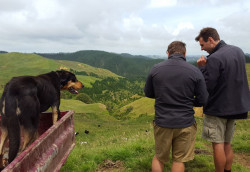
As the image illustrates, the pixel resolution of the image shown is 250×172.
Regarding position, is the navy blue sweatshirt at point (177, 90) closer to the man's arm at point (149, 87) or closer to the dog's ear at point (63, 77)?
the man's arm at point (149, 87)

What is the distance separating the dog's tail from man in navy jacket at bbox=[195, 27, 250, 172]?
356 cm

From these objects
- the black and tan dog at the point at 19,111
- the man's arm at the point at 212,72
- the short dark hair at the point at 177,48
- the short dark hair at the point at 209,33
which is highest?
the short dark hair at the point at 209,33

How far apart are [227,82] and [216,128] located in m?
0.96

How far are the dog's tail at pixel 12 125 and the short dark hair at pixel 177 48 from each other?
9.72 feet

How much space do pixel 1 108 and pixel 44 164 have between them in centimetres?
142

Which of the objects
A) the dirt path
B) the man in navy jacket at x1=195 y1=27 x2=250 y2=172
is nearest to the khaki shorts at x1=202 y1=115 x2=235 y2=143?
the man in navy jacket at x1=195 y1=27 x2=250 y2=172

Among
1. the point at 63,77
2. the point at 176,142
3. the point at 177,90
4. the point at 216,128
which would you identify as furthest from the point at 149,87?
the point at 63,77

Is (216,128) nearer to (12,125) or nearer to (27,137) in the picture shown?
(27,137)

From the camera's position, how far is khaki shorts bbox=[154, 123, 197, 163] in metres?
3.87

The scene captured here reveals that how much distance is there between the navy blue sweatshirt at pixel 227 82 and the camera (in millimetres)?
4113

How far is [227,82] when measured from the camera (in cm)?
416

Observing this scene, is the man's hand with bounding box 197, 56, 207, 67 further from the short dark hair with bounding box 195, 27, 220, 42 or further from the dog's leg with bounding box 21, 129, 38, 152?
the dog's leg with bounding box 21, 129, 38, 152

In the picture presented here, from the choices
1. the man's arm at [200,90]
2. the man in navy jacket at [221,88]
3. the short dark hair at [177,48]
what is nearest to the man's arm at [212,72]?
the man in navy jacket at [221,88]

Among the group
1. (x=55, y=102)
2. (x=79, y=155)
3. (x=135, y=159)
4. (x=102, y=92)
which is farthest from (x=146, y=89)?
(x=102, y=92)
